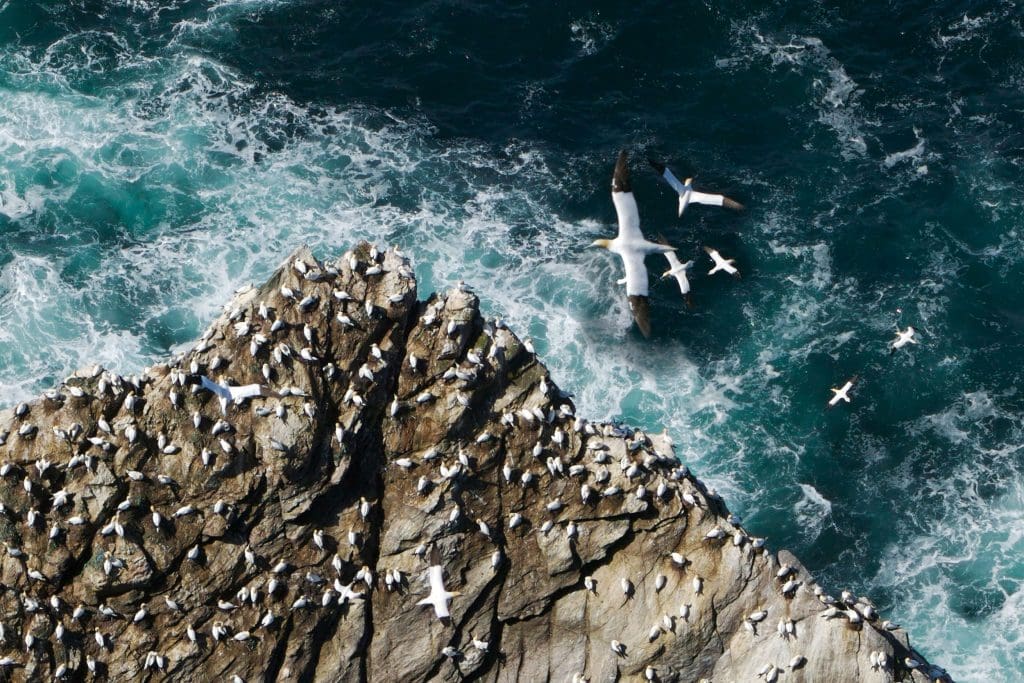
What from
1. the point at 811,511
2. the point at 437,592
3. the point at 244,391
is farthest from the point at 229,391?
the point at 811,511

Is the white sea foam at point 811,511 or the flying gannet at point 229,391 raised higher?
the flying gannet at point 229,391

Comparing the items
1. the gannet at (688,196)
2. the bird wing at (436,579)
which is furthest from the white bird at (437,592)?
the gannet at (688,196)

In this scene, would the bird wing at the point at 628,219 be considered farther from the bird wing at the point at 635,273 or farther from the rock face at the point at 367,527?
the rock face at the point at 367,527

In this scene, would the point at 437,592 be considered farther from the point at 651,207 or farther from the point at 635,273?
the point at 651,207

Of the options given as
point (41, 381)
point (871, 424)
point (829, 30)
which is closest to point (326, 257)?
point (41, 381)

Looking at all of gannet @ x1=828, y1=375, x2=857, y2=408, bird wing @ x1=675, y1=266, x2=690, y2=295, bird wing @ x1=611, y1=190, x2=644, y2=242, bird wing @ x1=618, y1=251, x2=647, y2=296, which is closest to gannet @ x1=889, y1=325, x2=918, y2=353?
gannet @ x1=828, y1=375, x2=857, y2=408

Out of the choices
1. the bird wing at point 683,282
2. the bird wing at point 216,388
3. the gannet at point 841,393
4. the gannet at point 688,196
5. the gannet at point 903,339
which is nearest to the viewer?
the bird wing at point 216,388

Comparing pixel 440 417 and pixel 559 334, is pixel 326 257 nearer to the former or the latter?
pixel 559 334

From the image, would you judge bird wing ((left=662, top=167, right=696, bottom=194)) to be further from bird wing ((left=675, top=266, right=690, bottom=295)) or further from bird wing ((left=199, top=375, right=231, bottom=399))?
bird wing ((left=199, top=375, right=231, bottom=399))
